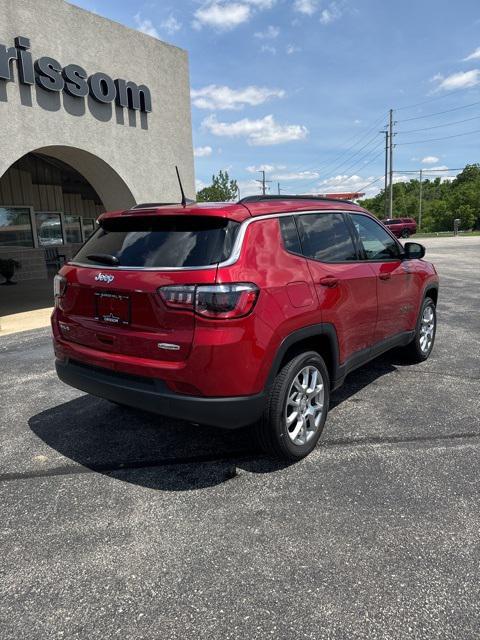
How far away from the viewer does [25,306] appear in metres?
10.9

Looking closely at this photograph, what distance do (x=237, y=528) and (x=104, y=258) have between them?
189cm

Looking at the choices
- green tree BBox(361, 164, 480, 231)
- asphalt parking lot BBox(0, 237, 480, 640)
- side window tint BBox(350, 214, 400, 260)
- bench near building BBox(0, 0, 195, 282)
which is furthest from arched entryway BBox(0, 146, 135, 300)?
green tree BBox(361, 164, 480, 231)

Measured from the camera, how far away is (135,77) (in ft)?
33.4

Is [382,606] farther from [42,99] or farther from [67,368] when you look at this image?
[42,99]

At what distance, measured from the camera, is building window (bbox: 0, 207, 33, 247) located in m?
15.5

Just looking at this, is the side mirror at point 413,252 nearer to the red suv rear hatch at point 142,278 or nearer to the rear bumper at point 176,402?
the red suv rear hatch at point 142,278

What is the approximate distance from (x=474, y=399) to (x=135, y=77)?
374 inches

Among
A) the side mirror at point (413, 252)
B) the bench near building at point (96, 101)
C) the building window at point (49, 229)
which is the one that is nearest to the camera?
the side mirror at point (413, 252)

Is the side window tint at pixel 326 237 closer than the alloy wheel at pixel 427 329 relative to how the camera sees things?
Yes

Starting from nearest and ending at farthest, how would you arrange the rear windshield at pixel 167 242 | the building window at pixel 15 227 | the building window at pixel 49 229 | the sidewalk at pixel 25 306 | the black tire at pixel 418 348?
the rear windshield at pixel 167 242, the black tire at pixel 418 348, the sidewalk at pixel 25 306, the building window at pixel 15 227, the building window at pixel 49 229

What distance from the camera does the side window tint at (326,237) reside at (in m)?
3.39

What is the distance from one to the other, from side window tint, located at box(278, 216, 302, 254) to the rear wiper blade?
1.12 metres

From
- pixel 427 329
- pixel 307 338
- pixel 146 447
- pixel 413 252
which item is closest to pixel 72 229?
pixel 427 329

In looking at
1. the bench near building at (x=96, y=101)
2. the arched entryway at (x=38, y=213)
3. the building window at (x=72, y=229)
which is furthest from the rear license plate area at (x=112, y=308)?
the building window at (x=72, y=229)
